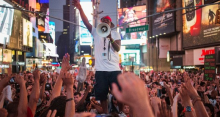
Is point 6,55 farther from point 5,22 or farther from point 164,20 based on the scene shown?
point 164,20

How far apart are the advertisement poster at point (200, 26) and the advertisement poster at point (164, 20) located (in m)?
4.48

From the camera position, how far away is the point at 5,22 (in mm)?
36031

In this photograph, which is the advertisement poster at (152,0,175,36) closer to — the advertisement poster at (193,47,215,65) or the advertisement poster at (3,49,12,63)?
the advertisement poster at (193,47,215,65)

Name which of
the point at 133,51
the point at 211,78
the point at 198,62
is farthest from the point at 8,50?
the point at 133,51

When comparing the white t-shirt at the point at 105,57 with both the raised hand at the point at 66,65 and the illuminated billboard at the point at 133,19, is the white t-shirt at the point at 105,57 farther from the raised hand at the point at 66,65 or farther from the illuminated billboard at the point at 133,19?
the illuminated billboard at the point at 133,19

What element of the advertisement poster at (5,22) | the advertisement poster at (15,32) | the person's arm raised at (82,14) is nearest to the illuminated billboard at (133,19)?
the advertisement poster at (15,32)

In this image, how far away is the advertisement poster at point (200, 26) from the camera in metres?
34.2

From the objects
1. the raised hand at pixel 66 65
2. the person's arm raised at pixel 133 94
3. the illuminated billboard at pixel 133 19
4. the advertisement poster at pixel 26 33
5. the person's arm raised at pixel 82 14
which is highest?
the illuminated billboard at pixel 133 19

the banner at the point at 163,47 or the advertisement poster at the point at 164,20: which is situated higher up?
the advertisement poster at the point at 164,20

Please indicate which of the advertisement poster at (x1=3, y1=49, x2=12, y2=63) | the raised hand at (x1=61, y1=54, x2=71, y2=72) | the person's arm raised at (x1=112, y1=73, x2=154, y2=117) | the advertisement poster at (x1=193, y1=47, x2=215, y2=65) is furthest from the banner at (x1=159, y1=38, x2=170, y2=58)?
the person's arm raised at (x1=112, y1=73, x2=154, y2=117)

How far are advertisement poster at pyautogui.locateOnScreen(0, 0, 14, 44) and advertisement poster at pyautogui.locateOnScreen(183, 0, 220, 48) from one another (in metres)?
23.2

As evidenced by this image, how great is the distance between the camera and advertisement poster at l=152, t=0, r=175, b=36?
4985 cm

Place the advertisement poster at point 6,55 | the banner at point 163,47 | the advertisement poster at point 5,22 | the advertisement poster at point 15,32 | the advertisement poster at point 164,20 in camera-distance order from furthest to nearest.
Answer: the banner at point 163,47 → the advertisement poster at point 164,20 → the advertisement poster at point 15,32 → the advertisement poster at point 6,55 → the advertisement poster at point 5,22

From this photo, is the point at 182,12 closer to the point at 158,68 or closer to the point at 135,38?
the point at 158,68
